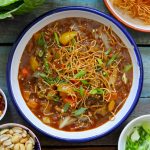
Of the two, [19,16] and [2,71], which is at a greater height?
[19,16]

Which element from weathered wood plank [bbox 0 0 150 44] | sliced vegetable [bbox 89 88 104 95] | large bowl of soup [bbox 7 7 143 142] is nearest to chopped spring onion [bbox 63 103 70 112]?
large bowl of soup [bbox 7 7 143 142]

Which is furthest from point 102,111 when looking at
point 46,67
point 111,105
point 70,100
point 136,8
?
point 136,8

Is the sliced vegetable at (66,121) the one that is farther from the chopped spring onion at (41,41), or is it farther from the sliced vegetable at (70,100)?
the chopped spring onion at (41,41)

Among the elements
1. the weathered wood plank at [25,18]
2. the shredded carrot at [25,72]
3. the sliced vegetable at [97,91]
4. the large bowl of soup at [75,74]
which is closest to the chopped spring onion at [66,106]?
the large bowl of soup at [75,74]

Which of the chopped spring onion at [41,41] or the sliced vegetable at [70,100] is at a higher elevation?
the chopped spring onion at [41,41]

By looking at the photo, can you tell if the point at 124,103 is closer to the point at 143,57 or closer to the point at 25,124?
the point at 143,57

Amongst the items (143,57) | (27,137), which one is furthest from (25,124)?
(143,57)
